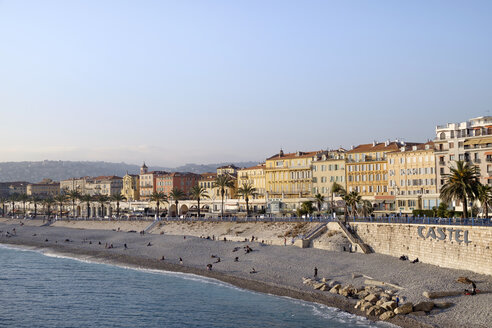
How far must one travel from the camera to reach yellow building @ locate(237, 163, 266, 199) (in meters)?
125

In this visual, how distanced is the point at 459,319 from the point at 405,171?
187 feet

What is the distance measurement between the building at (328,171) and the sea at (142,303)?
4968 centimetres

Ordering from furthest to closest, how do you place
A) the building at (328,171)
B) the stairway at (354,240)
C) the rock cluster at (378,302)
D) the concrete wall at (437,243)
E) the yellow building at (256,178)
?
the yellow building at (256,178)
the building at (328,171)
the stairway at (354,240)
the concrete wall at (437,243)
the rock cluster at (378,302)

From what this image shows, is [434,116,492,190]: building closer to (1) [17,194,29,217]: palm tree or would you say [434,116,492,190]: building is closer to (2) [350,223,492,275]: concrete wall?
(2) [350,223,492,275]: concrete wall

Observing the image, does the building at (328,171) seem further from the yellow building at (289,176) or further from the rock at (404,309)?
the rock at (404,309)

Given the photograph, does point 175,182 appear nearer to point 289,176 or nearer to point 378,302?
point 289,176

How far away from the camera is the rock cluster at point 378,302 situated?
126ft

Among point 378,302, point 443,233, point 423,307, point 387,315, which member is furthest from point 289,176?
point 387,315

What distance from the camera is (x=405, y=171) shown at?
9119 centimetres

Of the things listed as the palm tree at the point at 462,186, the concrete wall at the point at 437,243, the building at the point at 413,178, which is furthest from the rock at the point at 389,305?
the building at the point at 413,178

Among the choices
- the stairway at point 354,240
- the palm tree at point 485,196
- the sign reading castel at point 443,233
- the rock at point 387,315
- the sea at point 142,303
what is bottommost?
the sea at point 142,303

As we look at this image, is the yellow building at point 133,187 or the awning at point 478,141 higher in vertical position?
the awning at point 478,141

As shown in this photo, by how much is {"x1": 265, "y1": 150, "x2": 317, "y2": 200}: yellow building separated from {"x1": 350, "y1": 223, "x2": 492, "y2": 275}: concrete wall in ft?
155

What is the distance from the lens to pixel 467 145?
78000 mm
